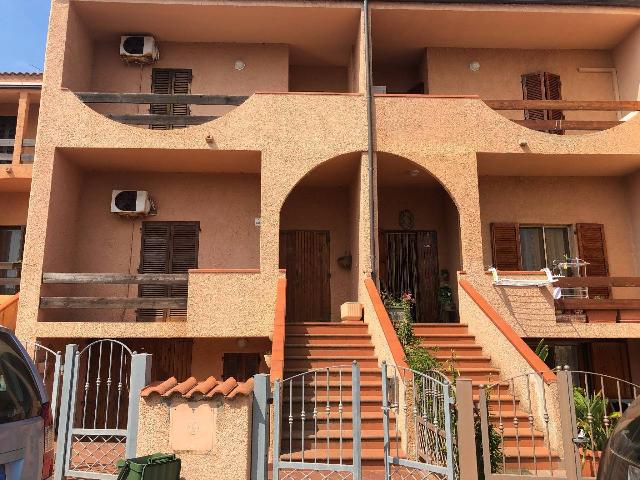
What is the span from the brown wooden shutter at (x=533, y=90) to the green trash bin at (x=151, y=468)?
484 inches

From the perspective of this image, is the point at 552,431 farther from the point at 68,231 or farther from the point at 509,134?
the point at 68,231

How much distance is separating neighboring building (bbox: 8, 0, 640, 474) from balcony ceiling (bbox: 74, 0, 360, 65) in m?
0.05

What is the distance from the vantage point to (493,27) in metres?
13.2

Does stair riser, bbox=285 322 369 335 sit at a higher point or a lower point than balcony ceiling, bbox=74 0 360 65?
lower

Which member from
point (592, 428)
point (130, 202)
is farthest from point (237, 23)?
point (592, 428)

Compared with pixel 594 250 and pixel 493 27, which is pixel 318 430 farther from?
pixel 493 27

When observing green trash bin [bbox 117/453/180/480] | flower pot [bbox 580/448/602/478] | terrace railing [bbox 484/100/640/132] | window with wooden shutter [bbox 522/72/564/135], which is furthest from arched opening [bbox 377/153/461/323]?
green trash bin [bbox 117/453/180/480]

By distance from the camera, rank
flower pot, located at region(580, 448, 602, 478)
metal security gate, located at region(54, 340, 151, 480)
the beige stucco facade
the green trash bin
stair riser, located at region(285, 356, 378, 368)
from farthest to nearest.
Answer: the beige stucco facade → stair riser, located at region(285, 356, 378, 368) → flower pot, located at region(580, 448, 602, 478) → metal security gate, located at region(54, 340, 151, 480) → the green trash bin

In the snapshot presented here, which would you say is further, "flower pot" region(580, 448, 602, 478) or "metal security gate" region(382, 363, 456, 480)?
"flower pot" region(580, 448, 602, 478)

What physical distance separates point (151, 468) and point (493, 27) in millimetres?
12505

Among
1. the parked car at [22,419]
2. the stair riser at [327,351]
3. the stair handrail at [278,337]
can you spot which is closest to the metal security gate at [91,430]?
the parked car at [22,419]

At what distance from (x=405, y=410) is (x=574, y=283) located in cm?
596

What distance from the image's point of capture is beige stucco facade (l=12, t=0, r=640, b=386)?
10961mm

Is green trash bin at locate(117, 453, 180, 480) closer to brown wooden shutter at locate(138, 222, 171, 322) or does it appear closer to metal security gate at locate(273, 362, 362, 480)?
metal security gate at locate(273, 362, 362, 480)
